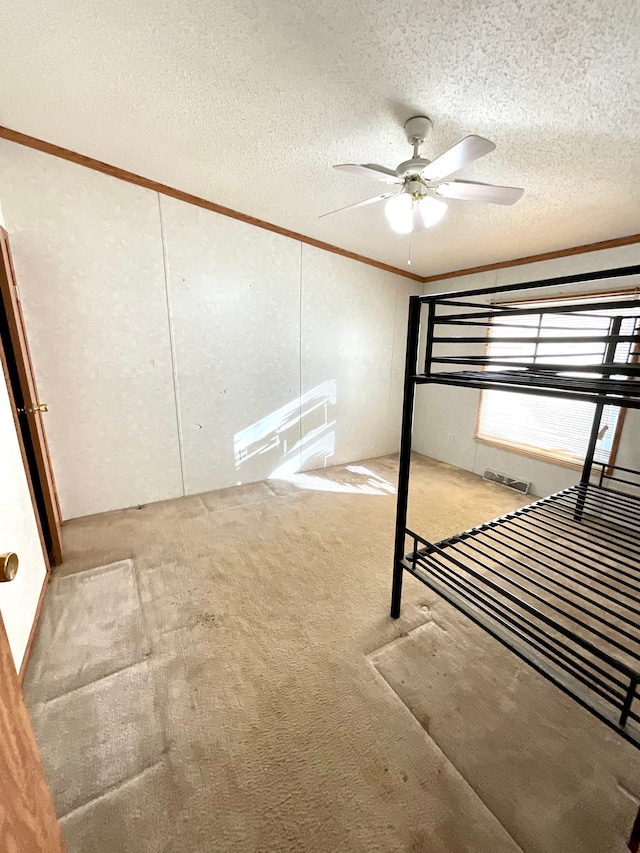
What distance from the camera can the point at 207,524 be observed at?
270 centimetres

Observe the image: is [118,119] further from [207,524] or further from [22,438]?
[207,524]

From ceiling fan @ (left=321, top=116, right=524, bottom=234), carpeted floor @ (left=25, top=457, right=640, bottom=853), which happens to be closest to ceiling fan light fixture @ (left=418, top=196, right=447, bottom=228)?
ceiling fan @ (left=321, top=116, right=524, bottom=234)

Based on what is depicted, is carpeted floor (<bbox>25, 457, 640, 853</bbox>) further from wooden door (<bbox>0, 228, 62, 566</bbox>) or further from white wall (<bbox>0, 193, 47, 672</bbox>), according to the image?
wooden door (<bbox>0, 228, 62, 566</bbox>)

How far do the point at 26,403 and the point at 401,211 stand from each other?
249 centimetres

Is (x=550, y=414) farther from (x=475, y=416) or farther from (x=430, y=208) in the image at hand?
(x=430, y=208)

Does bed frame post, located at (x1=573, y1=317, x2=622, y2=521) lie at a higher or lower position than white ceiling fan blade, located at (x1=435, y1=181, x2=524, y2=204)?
lower

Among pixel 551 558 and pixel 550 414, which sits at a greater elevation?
pixel 550 414

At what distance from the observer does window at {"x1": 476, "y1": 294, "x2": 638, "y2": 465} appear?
2.76 meters

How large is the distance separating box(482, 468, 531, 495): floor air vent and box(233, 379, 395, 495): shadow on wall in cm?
113

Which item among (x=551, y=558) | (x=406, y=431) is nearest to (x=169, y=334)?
(x=406, y=431)

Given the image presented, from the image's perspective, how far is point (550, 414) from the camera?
3.18 m

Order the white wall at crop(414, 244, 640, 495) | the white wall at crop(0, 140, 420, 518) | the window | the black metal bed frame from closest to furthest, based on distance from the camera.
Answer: the black metal bed frame, the white wall at crop(0, 140, 420, 518), the white wall at crop(414, 244, 640, 495), the window

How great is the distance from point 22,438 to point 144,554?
1027 mm

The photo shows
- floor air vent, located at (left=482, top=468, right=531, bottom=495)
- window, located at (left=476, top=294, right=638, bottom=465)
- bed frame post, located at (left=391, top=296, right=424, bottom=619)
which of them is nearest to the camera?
bed frame post, located at (left=391, top=296, right=424, bottom=619)
